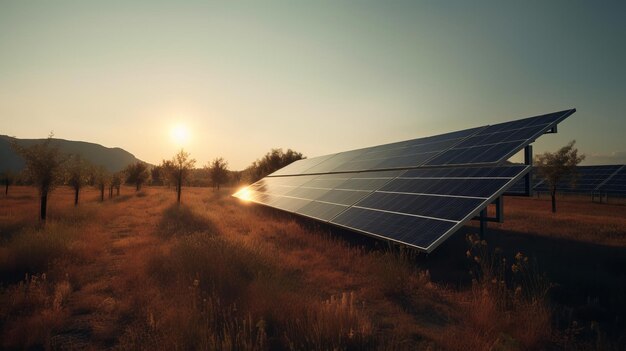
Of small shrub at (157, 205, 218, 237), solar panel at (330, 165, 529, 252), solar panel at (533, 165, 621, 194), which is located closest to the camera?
solar panel at (330, 165, 529, 252)

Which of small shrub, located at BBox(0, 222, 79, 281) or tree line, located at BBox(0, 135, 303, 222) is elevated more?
tree line, located at BBox(0, 135, 303, 222)

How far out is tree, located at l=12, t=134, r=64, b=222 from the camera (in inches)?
774

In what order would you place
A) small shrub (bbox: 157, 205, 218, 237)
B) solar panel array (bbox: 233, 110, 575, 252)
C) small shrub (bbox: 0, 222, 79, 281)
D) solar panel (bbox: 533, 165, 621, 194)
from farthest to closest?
solar panel (bbox: 533, 165, 621, 194) → small shrub (bbox: 157, 205, 218, 237) → small shrub (bbox: 0, 222, 79, 281) → solar panel array (bbox: 233, 110, 575, 252)

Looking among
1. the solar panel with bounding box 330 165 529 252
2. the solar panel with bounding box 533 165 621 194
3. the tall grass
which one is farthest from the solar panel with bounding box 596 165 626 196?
the tall grass

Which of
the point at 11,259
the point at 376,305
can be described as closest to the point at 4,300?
the point at 11,259

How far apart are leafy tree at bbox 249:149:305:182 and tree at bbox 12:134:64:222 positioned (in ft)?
153

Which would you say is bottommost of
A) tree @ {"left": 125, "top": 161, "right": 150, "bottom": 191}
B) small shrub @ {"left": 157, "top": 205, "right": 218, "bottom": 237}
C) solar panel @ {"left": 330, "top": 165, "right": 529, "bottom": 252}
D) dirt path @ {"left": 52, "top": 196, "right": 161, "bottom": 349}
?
dirt path @ {"left": 52, "top": 196, "right": 161, "bottom": 349}

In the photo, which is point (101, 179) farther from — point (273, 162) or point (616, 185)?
point (616, 185)

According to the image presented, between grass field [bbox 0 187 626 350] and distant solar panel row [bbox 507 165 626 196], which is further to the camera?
distant solar panel row [bbox 507 165 626 196]

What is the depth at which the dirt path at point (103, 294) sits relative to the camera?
6039 mm

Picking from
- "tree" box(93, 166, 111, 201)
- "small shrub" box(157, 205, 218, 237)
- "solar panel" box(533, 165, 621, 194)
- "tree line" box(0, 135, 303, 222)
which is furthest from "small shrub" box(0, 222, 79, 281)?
"solar panel" box(533, 165, 621, 194)

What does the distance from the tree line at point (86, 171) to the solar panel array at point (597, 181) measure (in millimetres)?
46697

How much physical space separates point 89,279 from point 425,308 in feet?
33.4

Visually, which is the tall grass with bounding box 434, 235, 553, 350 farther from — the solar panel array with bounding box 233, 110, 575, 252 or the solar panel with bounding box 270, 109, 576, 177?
the solar panel with bounding box 270, 109, 576, 177
